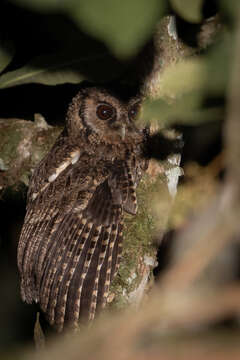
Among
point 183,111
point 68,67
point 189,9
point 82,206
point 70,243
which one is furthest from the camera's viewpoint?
point 82,206

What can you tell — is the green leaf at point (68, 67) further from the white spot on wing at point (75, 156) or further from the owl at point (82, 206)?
the white spot on wing at point (75, 156)

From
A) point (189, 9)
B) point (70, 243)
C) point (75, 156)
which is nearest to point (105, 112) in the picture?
point (75, 156)

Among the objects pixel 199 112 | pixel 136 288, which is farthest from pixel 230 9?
pixel 136 288

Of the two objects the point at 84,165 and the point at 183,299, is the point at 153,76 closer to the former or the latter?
the point at 84,165

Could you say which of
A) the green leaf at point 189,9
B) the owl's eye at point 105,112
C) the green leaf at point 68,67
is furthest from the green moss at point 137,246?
the green leaf at point 189,9

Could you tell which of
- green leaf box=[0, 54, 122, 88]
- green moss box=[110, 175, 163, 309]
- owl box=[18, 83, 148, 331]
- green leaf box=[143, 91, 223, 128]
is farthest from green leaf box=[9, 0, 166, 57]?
owl box=[18, 83, 148, 331]

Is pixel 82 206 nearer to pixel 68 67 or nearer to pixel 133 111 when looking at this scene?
pixel 133 111
